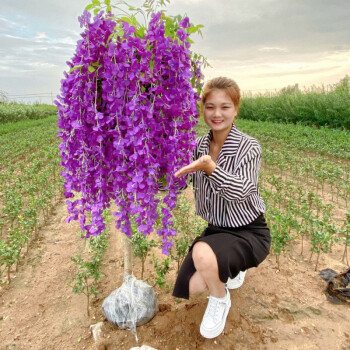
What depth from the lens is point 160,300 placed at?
9.91ft

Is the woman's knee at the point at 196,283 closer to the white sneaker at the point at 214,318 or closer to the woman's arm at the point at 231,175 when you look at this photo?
the white sneaker at the point at 214,318

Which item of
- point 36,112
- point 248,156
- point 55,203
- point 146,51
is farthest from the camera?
point 36,112

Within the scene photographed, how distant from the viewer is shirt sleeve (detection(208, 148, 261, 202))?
220cm

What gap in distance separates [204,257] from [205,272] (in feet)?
0.39

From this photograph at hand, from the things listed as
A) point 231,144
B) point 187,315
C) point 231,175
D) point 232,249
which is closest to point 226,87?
point 231,144

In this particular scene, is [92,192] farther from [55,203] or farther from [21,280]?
[55,203]

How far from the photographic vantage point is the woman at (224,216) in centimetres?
241

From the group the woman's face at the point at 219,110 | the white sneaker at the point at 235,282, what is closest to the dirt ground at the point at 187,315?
the white sneaker at the point at 235,282

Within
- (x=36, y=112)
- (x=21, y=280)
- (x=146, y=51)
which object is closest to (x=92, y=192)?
(x=146, y=51)

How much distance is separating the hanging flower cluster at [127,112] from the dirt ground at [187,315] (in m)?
1.04

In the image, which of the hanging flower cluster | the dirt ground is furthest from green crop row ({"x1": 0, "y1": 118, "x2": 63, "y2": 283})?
the hanging flower cluster

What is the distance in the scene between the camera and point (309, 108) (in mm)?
16312

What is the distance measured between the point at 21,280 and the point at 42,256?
50 centimetres

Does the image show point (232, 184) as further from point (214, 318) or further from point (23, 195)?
point (23, 195)
